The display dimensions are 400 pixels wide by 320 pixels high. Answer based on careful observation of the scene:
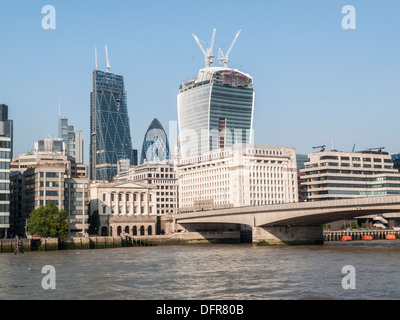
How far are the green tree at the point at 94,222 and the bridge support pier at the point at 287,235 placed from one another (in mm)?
58363

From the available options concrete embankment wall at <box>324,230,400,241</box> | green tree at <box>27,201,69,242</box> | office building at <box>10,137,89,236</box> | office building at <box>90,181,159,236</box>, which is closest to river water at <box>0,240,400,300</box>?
green tree at <box>27,201,69,242</box>

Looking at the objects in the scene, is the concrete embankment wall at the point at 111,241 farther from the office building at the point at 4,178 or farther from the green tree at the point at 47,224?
the office building at the point at 4,178

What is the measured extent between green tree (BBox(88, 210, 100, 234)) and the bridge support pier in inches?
2298

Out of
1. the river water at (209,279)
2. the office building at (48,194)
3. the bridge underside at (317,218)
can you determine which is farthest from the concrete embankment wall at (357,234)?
the river water at (209,279)

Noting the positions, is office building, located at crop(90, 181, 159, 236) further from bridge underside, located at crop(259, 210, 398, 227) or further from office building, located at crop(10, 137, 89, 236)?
bridge underside, located at crop(259, 210, 398, 227)

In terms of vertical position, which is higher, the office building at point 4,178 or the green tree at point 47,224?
the office building at point 4,178

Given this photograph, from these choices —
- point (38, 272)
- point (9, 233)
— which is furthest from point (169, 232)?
point (38, 272)

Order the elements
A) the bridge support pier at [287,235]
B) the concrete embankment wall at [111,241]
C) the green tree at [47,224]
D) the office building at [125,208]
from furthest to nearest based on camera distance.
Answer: the office building at [125,208] → the bridge support pier at [287,235] → the green tree at [47,224] → the concrete embankment wall at [111,241]

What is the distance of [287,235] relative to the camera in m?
132

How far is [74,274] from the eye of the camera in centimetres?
6538

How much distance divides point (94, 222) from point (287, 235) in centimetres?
6557

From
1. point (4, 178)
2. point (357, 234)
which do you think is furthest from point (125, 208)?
point (357, 234)

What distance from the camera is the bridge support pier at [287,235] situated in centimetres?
13150

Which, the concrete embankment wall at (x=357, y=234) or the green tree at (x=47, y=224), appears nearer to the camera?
the green tree at (x=47, y=224)
